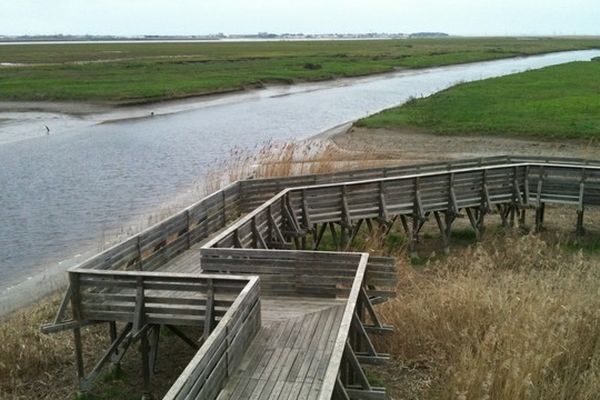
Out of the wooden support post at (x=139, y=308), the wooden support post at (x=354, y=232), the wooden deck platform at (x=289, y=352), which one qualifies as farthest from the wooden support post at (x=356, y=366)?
the wooden support post at (x=354, y=232)

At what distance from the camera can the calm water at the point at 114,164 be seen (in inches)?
806

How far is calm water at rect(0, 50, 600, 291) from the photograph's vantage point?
20.5 m

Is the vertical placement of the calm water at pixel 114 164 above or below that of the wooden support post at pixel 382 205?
below

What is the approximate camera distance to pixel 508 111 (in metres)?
43.2

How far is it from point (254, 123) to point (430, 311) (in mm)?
33648

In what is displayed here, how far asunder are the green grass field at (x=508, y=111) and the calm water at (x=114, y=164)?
4845mm

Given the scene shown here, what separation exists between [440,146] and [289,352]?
2649 cm

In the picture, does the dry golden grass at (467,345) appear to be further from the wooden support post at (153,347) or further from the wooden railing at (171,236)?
the wooden railing at (171,236)

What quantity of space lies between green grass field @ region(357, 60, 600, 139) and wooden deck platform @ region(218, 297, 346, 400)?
2693 cm

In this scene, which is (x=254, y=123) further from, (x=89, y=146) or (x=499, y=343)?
(x=499, y=343)

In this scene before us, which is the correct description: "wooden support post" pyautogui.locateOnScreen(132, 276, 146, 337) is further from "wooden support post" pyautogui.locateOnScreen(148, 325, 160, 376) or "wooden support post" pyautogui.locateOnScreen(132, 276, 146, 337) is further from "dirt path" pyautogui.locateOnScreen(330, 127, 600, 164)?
"dirt path" pyautogui.locateOnScreen(330, 127, 600, 164)

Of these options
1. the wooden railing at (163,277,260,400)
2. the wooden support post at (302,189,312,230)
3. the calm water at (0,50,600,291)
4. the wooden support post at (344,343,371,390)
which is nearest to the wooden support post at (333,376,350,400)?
the wooden support post at (344,343,371,390)

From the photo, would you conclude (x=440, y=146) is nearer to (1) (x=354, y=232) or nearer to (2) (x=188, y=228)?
(1) (x=354, y=232)

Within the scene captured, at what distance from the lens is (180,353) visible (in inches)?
480
